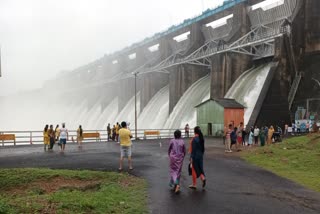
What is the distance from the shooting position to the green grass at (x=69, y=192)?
7.05 metres

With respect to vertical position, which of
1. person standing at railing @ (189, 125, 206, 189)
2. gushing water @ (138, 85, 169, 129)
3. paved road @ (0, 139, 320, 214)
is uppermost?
gushing water @ (138, 85, 169, 129)

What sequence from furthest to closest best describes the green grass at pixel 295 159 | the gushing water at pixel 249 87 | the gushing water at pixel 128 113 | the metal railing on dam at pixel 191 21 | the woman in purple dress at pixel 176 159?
the gushing water at pixel 128 113 → the metal railing on dam at pixel 191 21 → the gushing water at pixel 249 87 → the green grass at pixel 295 159 → the woman in purple dress at pixel 176 159

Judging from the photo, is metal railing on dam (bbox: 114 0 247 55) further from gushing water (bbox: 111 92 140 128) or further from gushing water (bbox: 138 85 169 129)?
gushing water (bbox: 111 92 140 128)

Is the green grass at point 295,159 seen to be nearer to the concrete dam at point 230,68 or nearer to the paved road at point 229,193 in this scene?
the paved road at point 229,193

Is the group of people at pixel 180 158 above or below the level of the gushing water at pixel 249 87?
below

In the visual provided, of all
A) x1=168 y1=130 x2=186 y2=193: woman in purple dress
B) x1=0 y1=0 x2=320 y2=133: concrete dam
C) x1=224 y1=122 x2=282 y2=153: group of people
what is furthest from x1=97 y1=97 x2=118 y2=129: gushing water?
x1=168 y1=130 x2=186 y2=193: woman in purple dress

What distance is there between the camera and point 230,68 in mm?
38969

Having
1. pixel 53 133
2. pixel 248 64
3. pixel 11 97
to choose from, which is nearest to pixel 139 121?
pixel 248 64

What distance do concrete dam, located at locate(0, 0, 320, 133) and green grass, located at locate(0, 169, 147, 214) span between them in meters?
23.2

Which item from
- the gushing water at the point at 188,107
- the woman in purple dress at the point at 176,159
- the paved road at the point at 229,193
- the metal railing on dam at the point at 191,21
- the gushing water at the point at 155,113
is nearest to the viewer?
the paved road at the point at 229,193

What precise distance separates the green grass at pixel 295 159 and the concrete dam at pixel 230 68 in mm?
13170

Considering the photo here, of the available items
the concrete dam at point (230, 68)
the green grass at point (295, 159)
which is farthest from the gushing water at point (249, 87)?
the green grass at point (295, 159)

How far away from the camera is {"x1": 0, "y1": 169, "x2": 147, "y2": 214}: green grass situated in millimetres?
7054

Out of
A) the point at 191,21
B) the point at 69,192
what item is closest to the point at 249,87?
the point at 191,21
